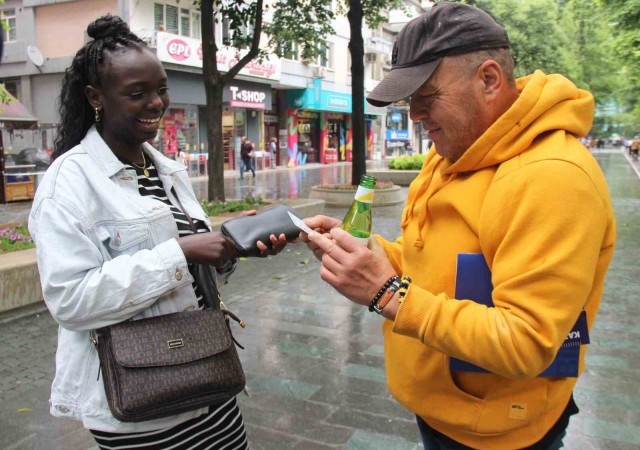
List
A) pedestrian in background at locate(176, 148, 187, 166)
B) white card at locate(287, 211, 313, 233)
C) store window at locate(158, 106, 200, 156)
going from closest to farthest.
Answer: white card at locate(287, 211, 313, 233) → pedestrian in background at locate(176, 148, 187, 166) → store window at locate(158, 106, 200, 156)

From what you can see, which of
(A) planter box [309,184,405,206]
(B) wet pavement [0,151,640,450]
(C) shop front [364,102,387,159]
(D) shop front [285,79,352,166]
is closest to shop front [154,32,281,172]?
(D) shop front [285,79,352,166]

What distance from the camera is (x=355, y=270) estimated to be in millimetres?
1445

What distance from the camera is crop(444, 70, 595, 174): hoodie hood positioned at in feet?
4.65

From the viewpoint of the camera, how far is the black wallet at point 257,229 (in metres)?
1.91

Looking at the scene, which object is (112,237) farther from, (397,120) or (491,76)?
Result: (397,120)

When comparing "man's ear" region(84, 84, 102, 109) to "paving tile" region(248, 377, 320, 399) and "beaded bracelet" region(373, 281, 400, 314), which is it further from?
"paving tile" region(248, 377, 320, 399)

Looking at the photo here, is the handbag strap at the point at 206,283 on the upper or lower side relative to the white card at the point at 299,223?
lower

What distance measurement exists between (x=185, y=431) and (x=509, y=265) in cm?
126

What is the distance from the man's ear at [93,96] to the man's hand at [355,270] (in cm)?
107

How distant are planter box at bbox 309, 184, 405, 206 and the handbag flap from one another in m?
12.0

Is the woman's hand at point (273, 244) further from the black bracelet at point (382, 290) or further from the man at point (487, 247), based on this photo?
the black bracelet at point (382, 290)

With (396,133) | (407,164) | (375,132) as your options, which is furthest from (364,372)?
(396,133)

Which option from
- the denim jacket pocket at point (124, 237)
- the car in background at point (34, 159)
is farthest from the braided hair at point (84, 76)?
the car in background at point (34, 159)

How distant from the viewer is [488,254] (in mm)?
1401
